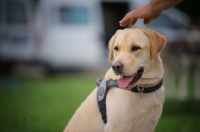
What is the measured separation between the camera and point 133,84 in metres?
3.96

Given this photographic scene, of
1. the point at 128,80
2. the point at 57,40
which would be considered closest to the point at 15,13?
the point at 57,40

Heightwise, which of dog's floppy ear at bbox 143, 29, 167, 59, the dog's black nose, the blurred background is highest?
dog's floppy ear at bbox 143, 29, 167, 59

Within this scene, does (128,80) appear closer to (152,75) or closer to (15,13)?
(152,75)

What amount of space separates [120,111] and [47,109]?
4.53 m

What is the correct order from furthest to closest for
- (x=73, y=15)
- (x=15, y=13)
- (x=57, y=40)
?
(x=15, y=13), (x=73, y=15), (x=57, y=40)

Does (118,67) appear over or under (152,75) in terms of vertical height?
over

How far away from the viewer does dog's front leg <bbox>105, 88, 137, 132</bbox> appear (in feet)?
13.0

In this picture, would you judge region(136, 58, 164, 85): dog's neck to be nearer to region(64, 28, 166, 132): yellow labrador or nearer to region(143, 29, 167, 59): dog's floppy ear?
region(64, 28, 166, 132): yellow labrador

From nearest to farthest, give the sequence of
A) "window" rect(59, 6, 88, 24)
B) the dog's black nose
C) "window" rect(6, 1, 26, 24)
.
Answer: the dog's black nose, "window" rect(59, 6, 88, 24), "window" rect(6, 1, 26, 24)

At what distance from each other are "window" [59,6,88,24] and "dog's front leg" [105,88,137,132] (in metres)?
12.6

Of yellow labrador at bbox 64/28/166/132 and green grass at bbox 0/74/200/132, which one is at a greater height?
yellow labrador at bbox 64/28/166/132

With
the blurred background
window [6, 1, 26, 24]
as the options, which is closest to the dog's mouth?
the blurred background

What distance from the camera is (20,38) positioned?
16.6 meters

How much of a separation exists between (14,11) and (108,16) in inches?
189
